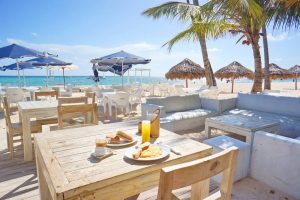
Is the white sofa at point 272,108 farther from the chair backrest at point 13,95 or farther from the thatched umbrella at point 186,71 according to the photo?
the chair backrest at point 13,95

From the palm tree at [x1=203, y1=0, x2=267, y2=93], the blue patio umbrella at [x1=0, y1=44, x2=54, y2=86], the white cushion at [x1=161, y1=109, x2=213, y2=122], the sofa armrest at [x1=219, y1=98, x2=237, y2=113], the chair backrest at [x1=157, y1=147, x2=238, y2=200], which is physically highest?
the palm tree at [x1=203, y1=0, x2=267, y2=93]

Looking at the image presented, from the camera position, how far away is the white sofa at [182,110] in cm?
398

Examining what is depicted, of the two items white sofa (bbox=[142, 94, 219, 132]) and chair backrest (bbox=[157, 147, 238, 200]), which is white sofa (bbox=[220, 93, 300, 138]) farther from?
chair backrest (bbox=[157, 147, 238, 200])

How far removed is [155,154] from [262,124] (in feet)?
8.79

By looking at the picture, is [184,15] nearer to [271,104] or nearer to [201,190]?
[271,104]

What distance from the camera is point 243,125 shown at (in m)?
3.08

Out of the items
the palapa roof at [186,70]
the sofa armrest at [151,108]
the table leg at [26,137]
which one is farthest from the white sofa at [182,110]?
the palapa roof at [186,70]

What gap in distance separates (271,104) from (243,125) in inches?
Answer: 66.8

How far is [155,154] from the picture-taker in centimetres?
116

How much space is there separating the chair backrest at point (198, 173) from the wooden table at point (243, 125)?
226 centimetres

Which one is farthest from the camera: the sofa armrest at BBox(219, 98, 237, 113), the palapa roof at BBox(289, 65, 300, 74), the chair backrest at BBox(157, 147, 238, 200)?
the palapa roof at BBox(289, 65, 300, 74)

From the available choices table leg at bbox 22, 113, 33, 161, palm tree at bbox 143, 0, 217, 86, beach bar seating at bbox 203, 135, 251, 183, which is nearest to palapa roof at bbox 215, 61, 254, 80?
palm tree at bbox 143, 0, 217, 86

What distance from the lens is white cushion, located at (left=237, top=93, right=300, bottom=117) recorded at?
156 inches

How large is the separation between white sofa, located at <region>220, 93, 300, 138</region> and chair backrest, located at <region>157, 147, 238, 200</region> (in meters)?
3.16
